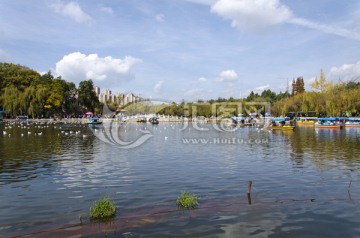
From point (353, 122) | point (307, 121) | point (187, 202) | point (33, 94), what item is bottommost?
point (187, 202)

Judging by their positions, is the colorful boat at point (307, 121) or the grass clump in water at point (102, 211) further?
the colorful boat at point (307, 121)

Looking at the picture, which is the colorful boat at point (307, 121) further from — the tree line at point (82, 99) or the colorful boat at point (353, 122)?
the colorful boat at point (353, 122)

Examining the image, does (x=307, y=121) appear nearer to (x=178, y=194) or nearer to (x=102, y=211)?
(x=178, y=194)

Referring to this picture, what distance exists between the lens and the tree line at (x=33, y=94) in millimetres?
120188

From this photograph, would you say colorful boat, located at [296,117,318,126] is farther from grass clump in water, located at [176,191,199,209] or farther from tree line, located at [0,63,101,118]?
tree line, located at [0,63,101,118]

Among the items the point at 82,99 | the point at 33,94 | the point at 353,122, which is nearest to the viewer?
the point at 353,122

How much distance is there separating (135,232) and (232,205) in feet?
17.1

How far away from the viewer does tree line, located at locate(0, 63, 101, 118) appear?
12019 centimetres

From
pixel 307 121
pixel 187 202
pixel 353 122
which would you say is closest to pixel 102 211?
pixel 187 202

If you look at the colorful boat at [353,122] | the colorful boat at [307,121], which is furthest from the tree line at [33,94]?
the colorful boat at [353,122]

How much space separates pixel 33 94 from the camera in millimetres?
120812

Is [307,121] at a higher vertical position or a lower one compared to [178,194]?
higher

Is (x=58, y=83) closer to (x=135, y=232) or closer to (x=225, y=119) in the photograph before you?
(x=225, y=119)

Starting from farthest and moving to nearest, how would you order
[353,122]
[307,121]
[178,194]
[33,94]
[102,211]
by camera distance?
1. [33,94]
2. [307,121]
3. [353,122]
4. [178,194]
5. [102,211]
